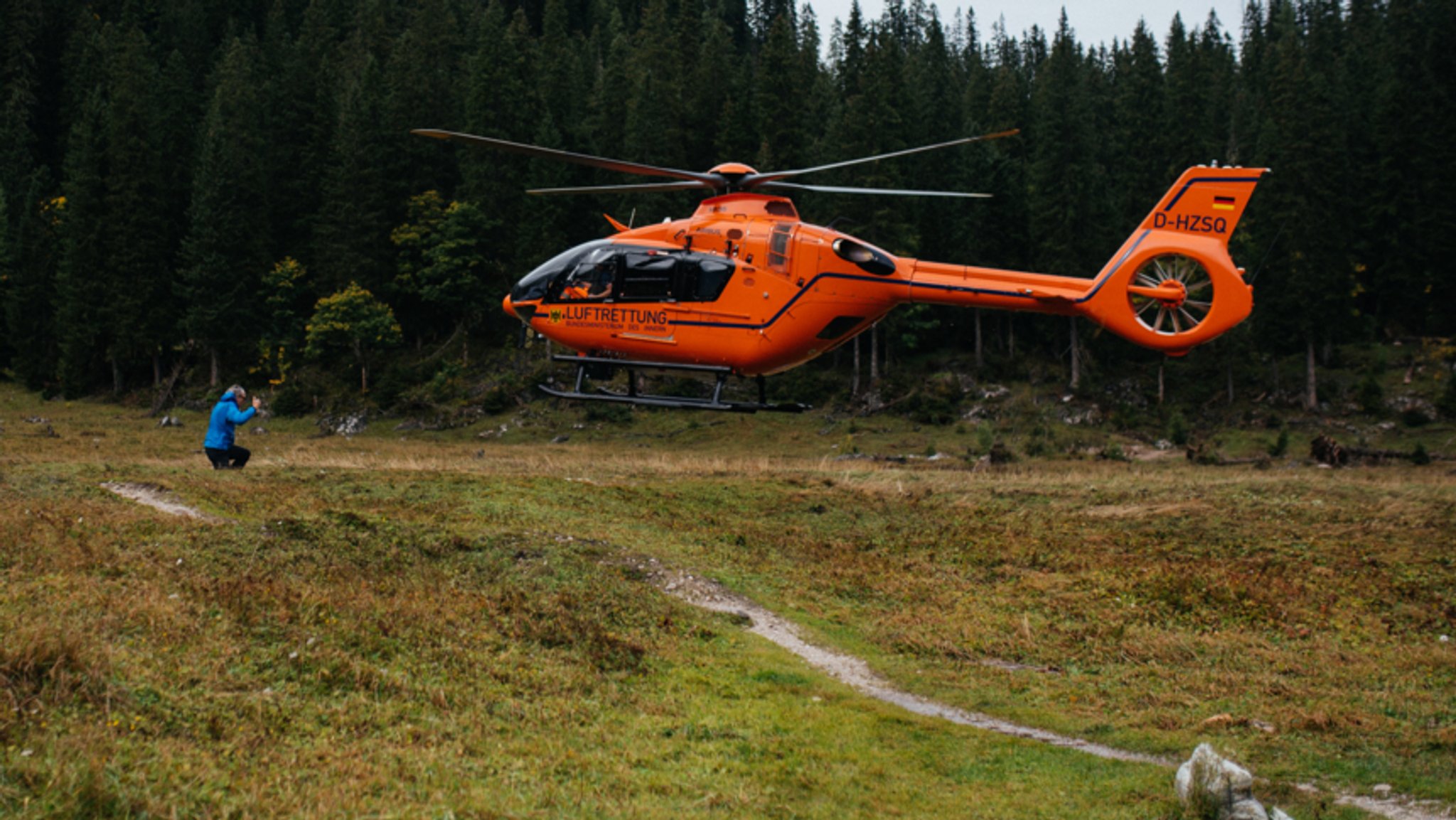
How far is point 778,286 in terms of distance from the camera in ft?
67.9

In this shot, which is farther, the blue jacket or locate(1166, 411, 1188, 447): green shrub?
locate(1166, 411, 1188, 447): green shrub

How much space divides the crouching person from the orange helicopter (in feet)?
23.6

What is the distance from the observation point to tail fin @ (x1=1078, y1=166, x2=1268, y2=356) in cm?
1947

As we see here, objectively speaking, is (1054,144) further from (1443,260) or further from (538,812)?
(538,812)

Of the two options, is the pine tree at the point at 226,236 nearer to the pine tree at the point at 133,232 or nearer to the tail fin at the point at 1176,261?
the pine tree at the point at 133,232

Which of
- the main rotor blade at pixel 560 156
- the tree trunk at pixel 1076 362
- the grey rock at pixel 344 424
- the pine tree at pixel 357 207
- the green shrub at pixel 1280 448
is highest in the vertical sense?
the pine tree at pixel 357 207

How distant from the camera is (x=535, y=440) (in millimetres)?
54281

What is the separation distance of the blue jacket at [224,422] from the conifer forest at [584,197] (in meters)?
35.5

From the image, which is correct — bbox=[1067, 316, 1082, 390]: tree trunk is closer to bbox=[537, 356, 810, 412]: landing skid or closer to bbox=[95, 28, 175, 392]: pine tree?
bbox=[537, 356, 810, 412]: landing skid

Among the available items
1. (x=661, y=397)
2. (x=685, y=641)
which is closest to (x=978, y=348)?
(x=661, y=397)

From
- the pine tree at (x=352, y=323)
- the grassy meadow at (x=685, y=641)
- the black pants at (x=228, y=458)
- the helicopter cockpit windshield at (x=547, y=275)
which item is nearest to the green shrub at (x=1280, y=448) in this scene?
the grassy meadow at (x=685, y=641)

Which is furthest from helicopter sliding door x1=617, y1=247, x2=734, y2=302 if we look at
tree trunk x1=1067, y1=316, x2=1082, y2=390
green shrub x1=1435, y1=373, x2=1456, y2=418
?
green shrub x1=1435, y1=373, x2=1456, y2=418

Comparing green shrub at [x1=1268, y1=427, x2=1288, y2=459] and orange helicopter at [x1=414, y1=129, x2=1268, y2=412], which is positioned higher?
orange helicopter at [x1=414, y1=129, x2=1268, y2=412]

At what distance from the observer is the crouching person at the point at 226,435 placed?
82.1 ft
